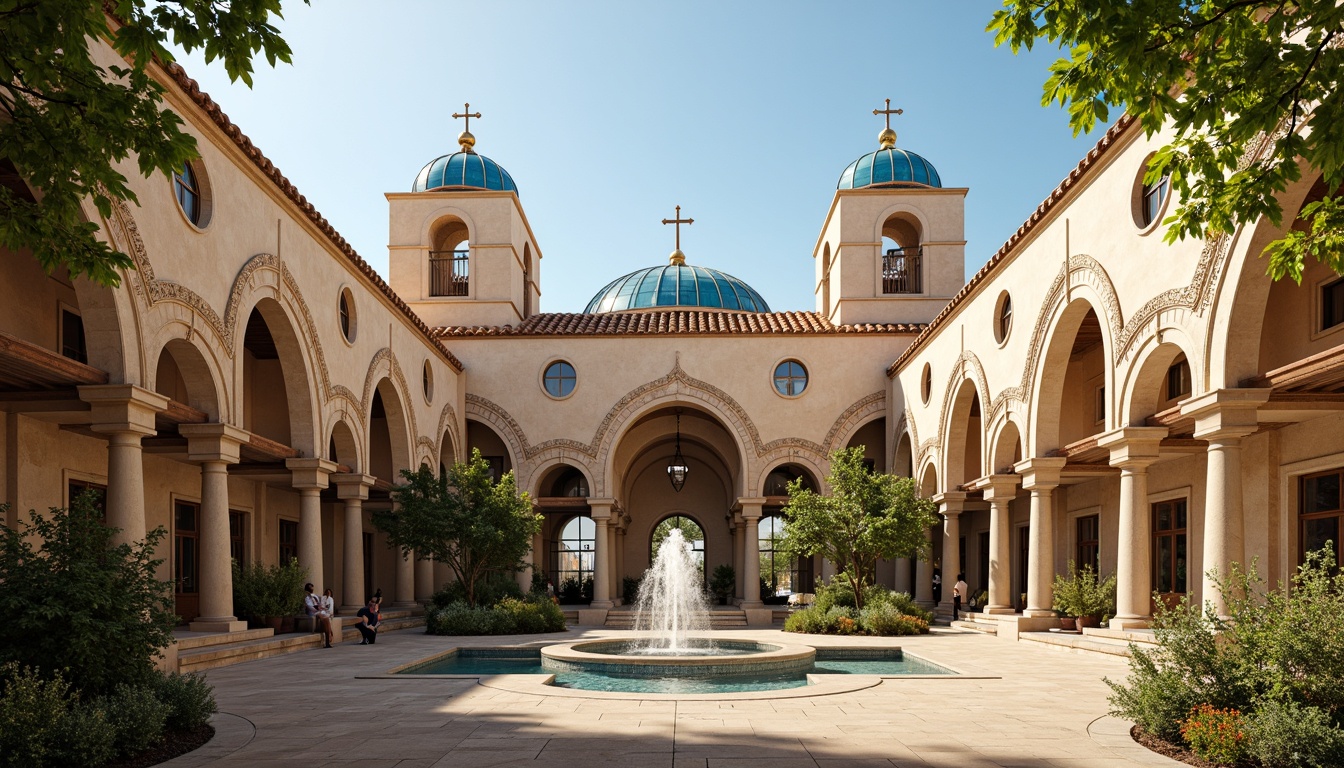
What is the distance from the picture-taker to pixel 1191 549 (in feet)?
61.4

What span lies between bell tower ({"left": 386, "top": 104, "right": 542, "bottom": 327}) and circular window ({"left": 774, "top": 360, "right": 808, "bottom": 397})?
29.0 feet

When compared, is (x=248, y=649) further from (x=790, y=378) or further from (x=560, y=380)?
(x=790, y=378)

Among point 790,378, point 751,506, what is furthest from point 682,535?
point 790,378

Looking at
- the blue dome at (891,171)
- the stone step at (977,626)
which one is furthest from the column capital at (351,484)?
the blue dome at (891,171)

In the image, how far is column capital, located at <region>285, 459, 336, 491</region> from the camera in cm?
2006

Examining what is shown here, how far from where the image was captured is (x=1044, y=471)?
1981 centimetres

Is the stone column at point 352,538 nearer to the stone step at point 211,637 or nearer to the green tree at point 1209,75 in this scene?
the stone step at point 211,637

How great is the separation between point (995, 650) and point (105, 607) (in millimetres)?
14013

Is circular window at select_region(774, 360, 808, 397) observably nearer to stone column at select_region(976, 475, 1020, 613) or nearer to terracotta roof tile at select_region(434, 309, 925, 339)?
terracotta roof tile at select_region(434, 309, 925, 339)

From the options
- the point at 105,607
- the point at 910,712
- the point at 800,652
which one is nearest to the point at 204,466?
the point at 105,607

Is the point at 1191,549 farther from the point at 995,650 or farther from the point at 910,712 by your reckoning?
the point at 910,712

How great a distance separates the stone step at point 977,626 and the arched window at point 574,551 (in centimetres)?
1661

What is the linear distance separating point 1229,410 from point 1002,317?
9.33 metres

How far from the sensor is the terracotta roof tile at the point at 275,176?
14474 millimetres
